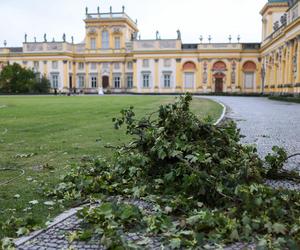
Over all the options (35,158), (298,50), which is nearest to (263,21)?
(298,50)

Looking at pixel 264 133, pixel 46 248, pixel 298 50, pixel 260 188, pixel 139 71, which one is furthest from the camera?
pixel 139 71

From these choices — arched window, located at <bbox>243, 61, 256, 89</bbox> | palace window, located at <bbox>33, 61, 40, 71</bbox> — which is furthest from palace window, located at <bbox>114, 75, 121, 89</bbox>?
arched window, located at <bbox>243, 61, 256, 89</bbox>

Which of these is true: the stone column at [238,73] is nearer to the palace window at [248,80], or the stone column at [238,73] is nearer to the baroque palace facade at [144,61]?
the baroque palace facade at [144,61]

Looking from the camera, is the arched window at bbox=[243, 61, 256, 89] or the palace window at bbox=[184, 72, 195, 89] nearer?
the arched window at bbox=[243, 61, 256, 89]

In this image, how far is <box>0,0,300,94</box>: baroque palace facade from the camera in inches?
2680

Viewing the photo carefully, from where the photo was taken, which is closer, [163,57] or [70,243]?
[70,243]

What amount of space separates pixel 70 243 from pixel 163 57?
6819 centimetres

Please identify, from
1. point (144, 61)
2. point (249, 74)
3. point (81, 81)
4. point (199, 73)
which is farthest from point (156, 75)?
point (249, 74)

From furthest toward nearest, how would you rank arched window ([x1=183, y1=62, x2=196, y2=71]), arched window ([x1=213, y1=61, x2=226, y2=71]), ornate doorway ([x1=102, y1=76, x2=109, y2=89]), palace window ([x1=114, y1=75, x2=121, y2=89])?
ornate doorway ([x1=102, y1=76, x2=109, y2=89])
palace window ([x1=114, y1=75, x2=121, y2=89])
arched window ([x1=183, y1=62, x2=196, y2=71])
arched window ([x1=213, y1=61, x2=226, y2=71])

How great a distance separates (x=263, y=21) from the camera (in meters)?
67.0

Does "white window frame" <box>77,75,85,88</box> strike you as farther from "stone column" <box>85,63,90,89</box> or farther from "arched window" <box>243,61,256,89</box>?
"arched window" <box>243,61,256,89</box>

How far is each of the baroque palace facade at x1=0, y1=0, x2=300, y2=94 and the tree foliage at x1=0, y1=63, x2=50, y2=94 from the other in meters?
9.26

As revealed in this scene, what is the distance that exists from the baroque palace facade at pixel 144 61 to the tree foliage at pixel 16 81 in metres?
9.26

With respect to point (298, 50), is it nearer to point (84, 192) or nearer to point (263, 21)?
point (263, 21)
